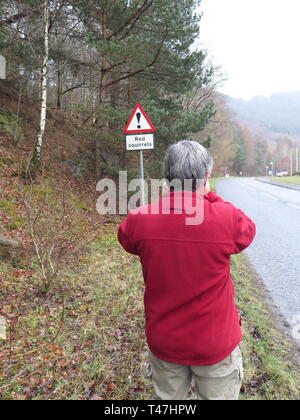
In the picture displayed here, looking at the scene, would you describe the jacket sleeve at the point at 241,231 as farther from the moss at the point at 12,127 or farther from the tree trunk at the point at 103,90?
the moss at the point at 12,127

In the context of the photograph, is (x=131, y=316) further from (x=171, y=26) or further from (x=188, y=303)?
(x=171, y=26)

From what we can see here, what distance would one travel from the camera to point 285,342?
332 cm

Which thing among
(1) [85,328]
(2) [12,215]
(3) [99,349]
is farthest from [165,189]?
(2) [12,215]

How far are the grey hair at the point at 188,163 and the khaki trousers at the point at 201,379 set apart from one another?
95cm

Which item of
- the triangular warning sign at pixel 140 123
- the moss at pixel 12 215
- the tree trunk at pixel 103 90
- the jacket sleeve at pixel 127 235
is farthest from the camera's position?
the tree trunk at pixel 103 90

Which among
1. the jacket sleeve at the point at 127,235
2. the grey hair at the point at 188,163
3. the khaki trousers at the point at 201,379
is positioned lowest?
the khaki trousers at the point at 201,379

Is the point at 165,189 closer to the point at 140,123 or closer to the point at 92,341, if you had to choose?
the point at 92,341

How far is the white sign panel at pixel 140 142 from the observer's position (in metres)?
5.53

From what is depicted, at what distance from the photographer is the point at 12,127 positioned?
1101cm

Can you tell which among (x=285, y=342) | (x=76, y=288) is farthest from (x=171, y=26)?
(x=285, y=342)

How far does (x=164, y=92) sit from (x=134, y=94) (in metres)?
2.29

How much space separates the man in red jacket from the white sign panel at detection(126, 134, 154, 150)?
4193mm

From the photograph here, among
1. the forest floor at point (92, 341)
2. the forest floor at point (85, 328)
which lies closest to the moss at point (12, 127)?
the forest floor at point (85, 328)

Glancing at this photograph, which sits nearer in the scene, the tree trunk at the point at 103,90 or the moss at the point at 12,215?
the moss at the point at 12,215
